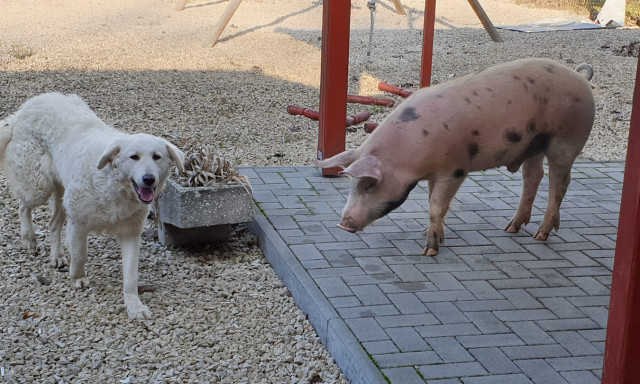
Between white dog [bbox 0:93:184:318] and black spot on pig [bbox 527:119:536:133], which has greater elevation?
black spot on pig [bbox 527:119:536:133]

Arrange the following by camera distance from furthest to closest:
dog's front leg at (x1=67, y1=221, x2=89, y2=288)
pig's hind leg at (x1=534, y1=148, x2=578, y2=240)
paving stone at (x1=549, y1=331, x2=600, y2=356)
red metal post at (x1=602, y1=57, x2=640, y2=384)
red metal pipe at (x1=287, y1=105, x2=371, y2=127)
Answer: red metal pipe at (x1=287, y1=105, x2=371, y2=127) → pig's hind leg at (x1=534, y1=148, x2=578, y2=240) → dog's front leg at (x1=67, y1=221, x2=89, y2=288) → paving stone at (x1=549, y1=331, x2=600, y2=356) → red metal post at (x1=602, y1=57, x2=640, y2=384)

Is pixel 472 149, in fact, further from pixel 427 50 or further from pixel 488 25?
pixel 488 25

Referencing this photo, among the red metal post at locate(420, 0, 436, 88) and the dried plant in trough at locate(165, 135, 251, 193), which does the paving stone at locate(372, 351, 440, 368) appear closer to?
the dried plant in trough at locate(165, 135, 251, 193)

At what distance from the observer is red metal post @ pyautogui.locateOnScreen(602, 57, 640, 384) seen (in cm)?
244

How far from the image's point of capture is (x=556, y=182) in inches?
205

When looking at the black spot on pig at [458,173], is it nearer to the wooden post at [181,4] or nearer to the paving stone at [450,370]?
the paving stone at [450,370]

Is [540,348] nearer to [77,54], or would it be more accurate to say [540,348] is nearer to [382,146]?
[382,146]

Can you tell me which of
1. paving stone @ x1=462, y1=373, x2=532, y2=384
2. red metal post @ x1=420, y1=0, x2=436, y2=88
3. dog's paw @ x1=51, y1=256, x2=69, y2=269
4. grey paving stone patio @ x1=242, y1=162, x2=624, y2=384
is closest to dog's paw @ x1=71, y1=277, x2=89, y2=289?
dog's paw @ x1=51, y1=256, x2=69, y2=269

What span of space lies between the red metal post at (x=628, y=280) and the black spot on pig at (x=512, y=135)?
2206 mm

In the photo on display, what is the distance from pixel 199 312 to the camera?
14.6 ft

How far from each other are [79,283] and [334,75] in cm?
276

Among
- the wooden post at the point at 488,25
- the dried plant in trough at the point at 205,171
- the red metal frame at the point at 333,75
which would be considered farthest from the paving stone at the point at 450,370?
the wooden post at the point at 488,25

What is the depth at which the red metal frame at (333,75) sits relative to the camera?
20.4ft

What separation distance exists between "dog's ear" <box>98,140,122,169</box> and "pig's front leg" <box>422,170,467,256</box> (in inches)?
75.5
